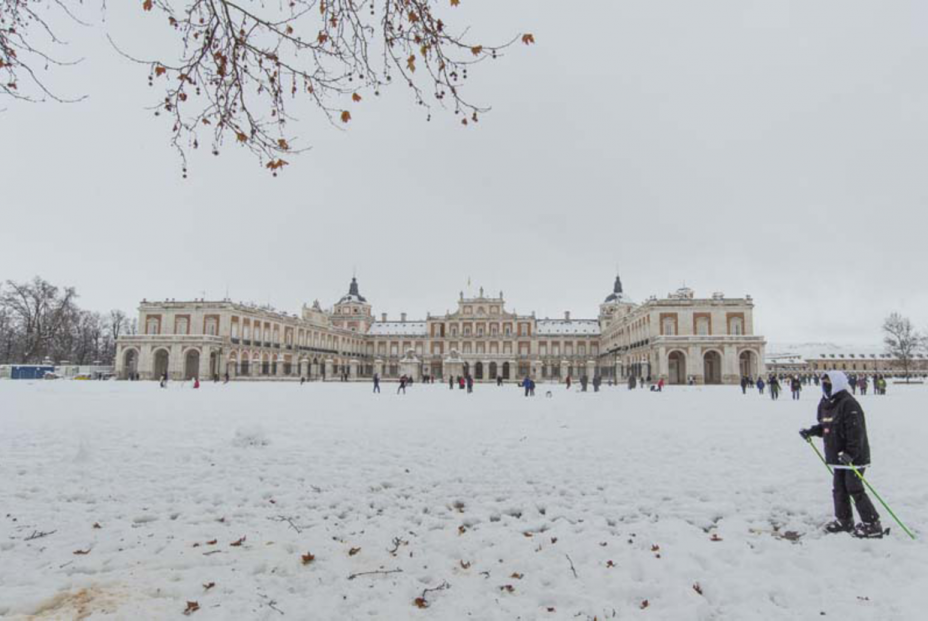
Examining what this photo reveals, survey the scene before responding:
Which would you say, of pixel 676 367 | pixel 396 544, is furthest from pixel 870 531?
pixel 676 367

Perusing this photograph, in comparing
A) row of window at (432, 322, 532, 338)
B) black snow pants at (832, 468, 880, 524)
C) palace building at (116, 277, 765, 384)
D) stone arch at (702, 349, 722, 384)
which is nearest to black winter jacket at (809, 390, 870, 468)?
black snow pants at (832, 468, 880, 524)

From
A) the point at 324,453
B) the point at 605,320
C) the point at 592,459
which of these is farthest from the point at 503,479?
the point at 605,320

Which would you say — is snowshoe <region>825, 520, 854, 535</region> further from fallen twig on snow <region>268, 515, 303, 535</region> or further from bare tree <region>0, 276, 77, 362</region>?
bare tree <region>0, 276, 77, 362</region>

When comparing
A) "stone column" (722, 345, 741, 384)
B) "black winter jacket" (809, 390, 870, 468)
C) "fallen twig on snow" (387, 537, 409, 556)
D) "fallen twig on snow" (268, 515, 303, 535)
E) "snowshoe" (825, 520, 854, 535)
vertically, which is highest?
"stone column" (722, 345, 741, 384)

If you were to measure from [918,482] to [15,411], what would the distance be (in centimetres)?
1803

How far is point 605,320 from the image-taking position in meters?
82.2

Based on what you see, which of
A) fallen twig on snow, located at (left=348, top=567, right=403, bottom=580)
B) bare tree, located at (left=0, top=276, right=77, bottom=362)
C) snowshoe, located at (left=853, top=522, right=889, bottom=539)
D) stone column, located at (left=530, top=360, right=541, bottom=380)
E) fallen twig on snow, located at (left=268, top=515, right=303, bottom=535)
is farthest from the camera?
stone column, located at (left=530, top=360, right=541, bottom=380)

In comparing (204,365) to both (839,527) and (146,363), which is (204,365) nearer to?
(146,363)

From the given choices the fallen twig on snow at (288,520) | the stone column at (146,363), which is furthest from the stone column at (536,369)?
the fallen twig on snow at (288,520)

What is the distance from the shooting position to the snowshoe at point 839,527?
4.82m

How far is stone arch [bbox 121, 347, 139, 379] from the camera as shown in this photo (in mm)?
52188

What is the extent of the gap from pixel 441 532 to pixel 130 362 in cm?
5967

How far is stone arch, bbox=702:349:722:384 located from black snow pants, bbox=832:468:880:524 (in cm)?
4910

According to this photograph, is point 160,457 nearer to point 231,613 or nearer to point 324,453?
point 324,453
